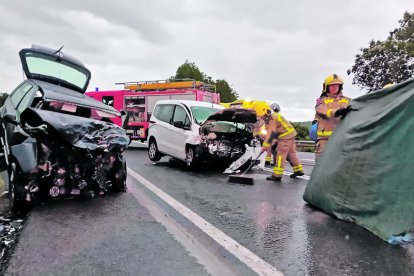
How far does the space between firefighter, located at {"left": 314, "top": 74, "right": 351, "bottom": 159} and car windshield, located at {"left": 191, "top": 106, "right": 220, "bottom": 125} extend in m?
3.52

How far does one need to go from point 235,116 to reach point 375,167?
16.0 feet

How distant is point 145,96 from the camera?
647 inches

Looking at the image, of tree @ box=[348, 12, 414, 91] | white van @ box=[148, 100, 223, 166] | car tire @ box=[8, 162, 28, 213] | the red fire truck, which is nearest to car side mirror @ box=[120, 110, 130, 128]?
car tire @ box=[8, 162, 28, 213]

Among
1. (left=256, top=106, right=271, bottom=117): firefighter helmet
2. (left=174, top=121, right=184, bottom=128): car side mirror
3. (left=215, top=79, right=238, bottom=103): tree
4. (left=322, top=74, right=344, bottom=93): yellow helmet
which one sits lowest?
(left=174, top=121, right=184, bottom=128): car side mirror

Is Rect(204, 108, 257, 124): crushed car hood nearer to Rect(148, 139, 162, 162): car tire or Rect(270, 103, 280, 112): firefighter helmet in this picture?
Rect(270, 103, 280, 112): firefighter helmet

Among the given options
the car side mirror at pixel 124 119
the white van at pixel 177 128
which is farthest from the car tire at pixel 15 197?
the white van at pixel 177 128

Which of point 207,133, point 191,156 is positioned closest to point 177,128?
point 191,156

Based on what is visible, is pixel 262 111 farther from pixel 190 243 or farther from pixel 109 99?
pixel 109 99

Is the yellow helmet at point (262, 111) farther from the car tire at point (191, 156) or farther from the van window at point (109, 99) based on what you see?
the van window at point (109, 99)

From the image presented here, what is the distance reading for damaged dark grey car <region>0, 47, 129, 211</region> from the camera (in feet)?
14.6

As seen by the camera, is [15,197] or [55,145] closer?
[15,197]

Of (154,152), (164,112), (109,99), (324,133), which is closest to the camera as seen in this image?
(324,133)

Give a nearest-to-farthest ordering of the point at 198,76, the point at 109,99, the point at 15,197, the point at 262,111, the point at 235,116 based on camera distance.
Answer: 1. the point at 15,197
2. the point at 262,111
3. the point at 235,116
4. the point at 109,99
5. the point at 198,76

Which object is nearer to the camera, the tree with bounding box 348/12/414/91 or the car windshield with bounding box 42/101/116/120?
Result: the car windshield with bounding box 42/101/116/120
